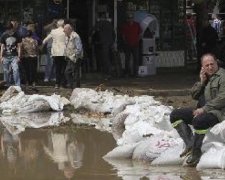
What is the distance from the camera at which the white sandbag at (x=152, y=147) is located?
28.2 ft

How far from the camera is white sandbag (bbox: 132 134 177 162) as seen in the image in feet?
28.2

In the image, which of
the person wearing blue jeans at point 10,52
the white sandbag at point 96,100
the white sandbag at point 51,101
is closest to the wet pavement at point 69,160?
the white sandbag at point 96,100

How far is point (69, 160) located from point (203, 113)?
80.0 inches

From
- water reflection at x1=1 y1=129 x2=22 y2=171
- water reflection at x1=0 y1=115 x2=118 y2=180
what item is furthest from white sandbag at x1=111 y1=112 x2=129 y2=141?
water reflection at x1=1 y1=129 x2=22 y2=171

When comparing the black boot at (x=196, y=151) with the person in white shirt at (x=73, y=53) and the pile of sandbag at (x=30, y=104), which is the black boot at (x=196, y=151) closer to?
the pile of sandbag at (x=30, y=104)

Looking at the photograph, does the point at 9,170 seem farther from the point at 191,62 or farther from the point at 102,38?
the point at 191,62

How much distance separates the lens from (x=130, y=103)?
12.1 m

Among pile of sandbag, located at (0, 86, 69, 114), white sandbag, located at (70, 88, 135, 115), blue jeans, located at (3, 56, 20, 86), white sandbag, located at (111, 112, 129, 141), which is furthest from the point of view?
blue jeans, located at (3, 56, 20, 86)

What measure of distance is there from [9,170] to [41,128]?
3.48 metres

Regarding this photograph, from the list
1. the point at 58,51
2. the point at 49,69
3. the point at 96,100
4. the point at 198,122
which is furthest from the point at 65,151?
the point at 49,69

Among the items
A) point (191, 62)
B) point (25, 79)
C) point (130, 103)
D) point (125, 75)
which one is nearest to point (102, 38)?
point (125, 75)

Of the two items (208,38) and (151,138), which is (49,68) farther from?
(151,138)

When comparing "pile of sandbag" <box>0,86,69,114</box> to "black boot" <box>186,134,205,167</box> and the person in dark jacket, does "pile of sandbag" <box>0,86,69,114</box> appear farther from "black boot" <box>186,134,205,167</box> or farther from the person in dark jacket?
the person in dark jacket

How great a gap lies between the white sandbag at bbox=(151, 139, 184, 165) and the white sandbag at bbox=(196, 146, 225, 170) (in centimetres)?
34
